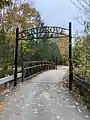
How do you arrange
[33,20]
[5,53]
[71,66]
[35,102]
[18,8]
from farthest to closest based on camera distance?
[33,20], [18,8], [5,53], [71,66], [35,102]

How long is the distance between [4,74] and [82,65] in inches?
279

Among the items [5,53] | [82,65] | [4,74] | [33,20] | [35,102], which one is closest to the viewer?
[35,102]

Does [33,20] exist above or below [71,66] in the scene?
above

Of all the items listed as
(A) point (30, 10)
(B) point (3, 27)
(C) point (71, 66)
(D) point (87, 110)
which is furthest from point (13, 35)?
(D) point (87, 110)

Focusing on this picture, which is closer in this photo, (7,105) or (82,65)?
(7,105)

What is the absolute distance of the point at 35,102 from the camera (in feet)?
38.8

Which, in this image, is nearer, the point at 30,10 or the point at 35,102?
the point at 35,102

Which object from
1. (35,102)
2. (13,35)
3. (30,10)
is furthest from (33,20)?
(35,102)

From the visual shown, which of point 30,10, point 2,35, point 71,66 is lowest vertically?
point 71,66

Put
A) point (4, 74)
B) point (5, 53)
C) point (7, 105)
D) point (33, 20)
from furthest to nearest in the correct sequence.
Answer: point (33, 20)
point (5, 53)
point (4, 74)
point (7, 105)

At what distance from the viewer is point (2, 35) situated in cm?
2586

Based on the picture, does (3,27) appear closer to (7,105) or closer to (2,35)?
(2,35)

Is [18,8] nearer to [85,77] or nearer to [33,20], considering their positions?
[33,20]

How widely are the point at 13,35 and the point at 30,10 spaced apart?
611 centimetres
